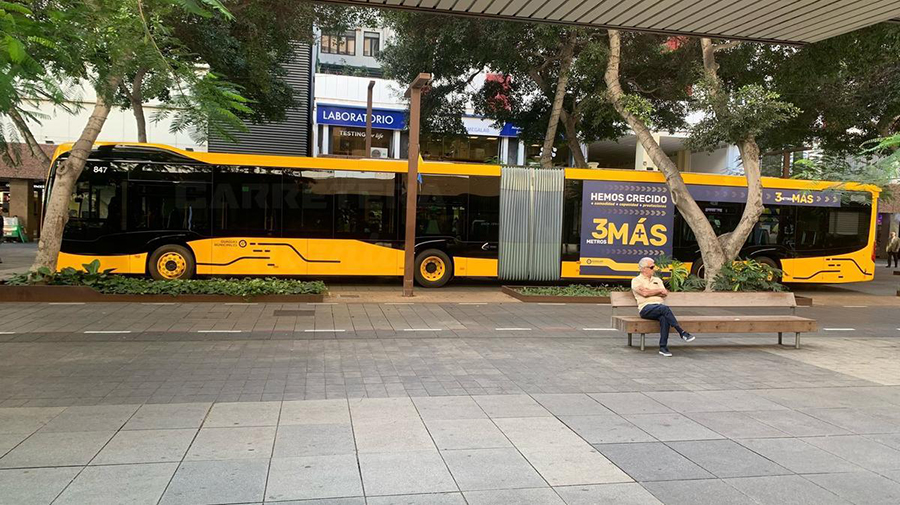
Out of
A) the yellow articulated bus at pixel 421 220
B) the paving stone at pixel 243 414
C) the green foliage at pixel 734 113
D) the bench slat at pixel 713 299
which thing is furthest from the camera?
the yellow articulated bus at pixel 421 220

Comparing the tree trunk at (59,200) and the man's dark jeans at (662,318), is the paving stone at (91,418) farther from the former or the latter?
the tree trunk at (59,200)

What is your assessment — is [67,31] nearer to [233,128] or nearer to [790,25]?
[233,128]

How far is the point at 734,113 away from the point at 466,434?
10.9m

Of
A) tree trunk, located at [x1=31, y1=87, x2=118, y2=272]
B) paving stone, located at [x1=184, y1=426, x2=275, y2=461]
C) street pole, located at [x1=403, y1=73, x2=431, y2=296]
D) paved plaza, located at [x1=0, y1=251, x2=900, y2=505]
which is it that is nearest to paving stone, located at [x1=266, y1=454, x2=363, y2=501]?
paved plaza, located at [x1=0, y1=251, x2=900, y2=505]

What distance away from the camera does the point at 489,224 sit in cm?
1605

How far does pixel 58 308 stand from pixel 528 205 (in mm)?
10578

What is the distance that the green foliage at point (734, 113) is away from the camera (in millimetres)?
12688

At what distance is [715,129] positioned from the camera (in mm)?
13375

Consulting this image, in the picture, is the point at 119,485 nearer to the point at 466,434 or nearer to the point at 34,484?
the point at 34,484

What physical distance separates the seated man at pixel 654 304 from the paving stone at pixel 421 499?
513 cm

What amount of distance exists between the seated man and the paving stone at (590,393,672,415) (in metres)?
2.14

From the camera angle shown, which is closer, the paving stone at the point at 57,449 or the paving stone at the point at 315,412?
the paving stone at the point at 57,449

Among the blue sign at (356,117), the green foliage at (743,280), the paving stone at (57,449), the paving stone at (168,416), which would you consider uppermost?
the blue sign at (356,117)

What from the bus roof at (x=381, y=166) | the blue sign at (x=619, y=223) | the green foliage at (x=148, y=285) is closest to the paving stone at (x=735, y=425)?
the green foliage at (x=148, y=285)
